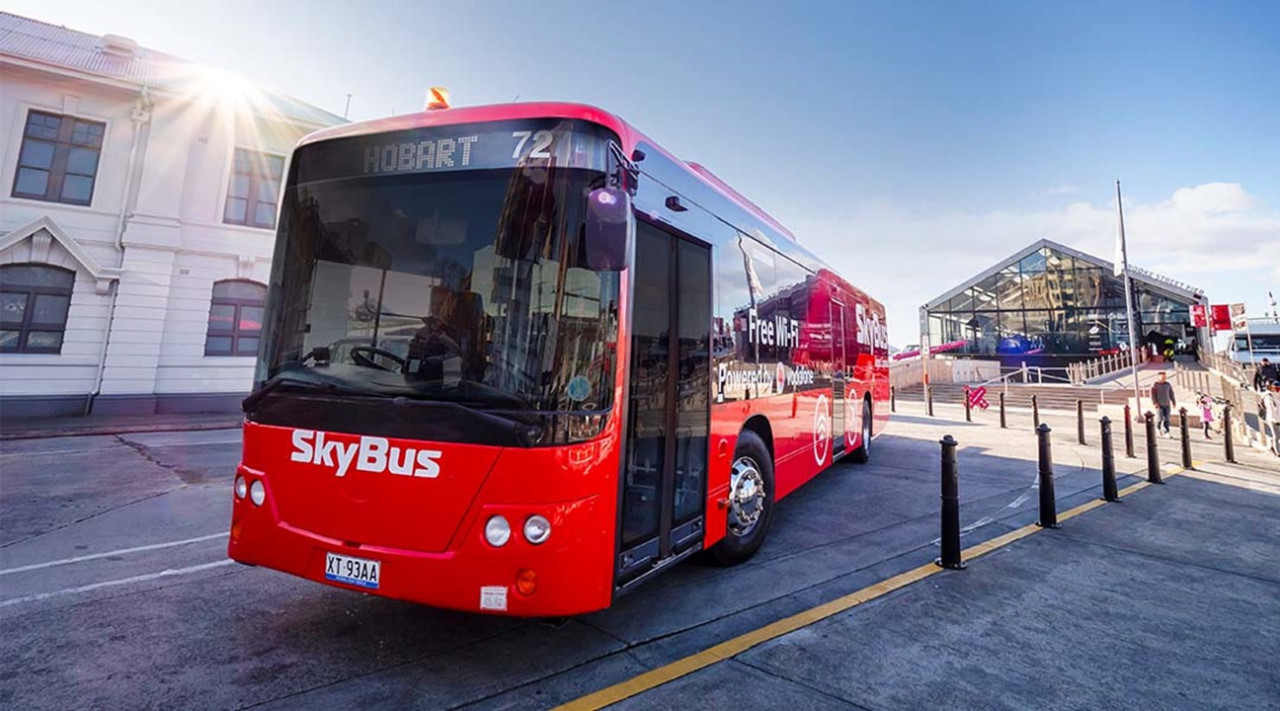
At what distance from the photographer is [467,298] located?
2824 mm

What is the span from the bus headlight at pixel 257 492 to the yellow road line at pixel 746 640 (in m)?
2.14

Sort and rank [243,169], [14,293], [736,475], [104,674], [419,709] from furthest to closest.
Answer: [243,169], [14,293], [736,475], [104,674], [419,709]

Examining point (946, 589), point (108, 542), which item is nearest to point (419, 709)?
point (946, 589)

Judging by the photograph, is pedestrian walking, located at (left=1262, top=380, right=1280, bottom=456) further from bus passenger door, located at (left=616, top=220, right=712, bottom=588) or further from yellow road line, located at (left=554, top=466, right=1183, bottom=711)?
bus passenger door, located at (left=616, top=220, right=712, bottom=588)

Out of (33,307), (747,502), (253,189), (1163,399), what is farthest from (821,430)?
(33,307)

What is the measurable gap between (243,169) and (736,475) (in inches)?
753

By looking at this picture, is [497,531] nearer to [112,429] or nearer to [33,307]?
[112,429]

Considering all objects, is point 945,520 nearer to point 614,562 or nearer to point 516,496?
point 614,562

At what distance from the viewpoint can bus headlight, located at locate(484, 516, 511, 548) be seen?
104 inches

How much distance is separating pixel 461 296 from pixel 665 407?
1504mm

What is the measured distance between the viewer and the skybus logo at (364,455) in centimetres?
273

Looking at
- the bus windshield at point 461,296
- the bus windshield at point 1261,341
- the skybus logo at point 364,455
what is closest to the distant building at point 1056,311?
the bus windshield at point 1261,341

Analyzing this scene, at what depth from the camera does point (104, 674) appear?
2.79m

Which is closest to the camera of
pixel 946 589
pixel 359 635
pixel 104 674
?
pixel 104 674
